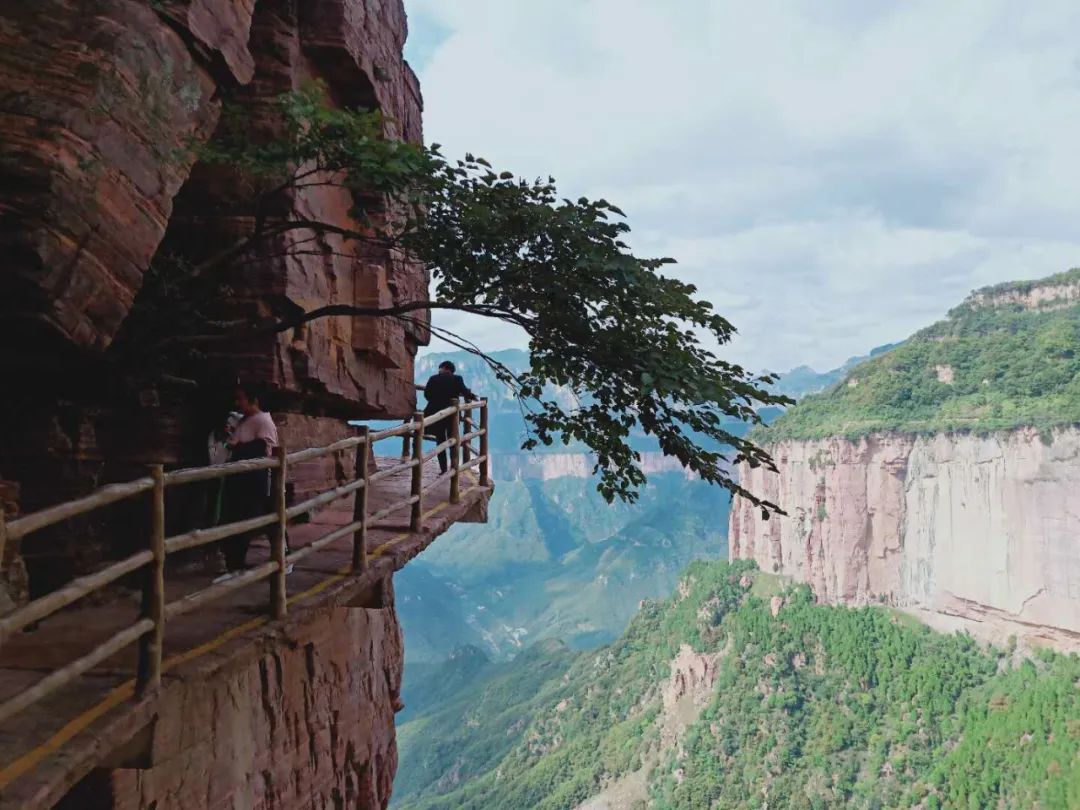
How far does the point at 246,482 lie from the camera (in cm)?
621

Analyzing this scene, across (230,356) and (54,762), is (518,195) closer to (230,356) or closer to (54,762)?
(230,356)

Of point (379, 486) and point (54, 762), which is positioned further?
point (379, 486)

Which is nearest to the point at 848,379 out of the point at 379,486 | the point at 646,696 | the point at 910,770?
the point at 646,696

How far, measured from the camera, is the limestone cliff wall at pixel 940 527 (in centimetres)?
7656

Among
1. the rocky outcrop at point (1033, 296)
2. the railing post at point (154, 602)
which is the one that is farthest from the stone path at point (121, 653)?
the rocky outcrop at point (1033, 296)

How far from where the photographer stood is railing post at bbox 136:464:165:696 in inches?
154

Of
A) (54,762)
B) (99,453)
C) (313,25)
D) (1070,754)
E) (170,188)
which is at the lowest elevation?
(1070,754)

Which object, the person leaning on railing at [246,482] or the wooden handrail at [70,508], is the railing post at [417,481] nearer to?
the person leaning on railing at [246,482]

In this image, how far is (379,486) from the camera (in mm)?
12078

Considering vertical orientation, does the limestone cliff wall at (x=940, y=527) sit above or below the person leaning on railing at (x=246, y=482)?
below

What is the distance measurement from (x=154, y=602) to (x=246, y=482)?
7.57 ft

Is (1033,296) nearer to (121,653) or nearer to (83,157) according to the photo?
(83,157)

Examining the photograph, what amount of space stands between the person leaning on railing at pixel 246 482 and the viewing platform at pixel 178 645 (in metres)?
0.27

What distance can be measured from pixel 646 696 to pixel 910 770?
3212 cm
